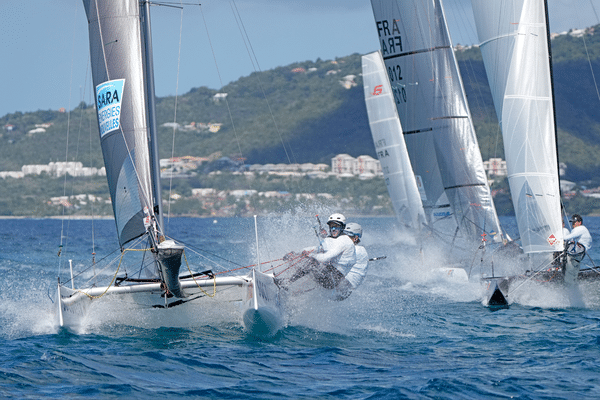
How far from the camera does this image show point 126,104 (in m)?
10.3

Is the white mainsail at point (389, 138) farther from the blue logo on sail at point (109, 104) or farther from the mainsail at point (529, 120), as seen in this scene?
the blue logo on sail at point (109, 104)

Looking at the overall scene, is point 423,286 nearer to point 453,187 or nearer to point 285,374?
point 453,187

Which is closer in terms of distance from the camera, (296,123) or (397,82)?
(397,82)

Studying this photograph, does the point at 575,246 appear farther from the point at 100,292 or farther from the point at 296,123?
the point at 296,123

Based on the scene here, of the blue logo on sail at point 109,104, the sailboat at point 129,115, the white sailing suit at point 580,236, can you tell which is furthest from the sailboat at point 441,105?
the blue logo on sail at point 109,104

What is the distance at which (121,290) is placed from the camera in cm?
905

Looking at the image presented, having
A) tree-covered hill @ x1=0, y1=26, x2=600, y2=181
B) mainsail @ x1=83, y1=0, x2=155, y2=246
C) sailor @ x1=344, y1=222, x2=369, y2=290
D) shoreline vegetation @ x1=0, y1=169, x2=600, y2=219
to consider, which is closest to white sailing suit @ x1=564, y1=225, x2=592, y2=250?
sailor @ x1=344, y1=222, x2=369, y2=290

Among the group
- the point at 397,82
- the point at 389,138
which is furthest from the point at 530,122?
the point at 389,138

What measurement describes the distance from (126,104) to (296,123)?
372 feet

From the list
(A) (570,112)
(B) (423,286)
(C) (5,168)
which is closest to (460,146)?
(B) (423,286)

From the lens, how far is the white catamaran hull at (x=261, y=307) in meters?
8.53

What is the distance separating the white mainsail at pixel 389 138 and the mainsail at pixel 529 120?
10.4 metres

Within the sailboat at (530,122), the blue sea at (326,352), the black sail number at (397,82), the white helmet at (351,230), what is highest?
the black sail number at (397,82)

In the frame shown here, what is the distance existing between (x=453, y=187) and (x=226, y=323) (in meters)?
9.27
